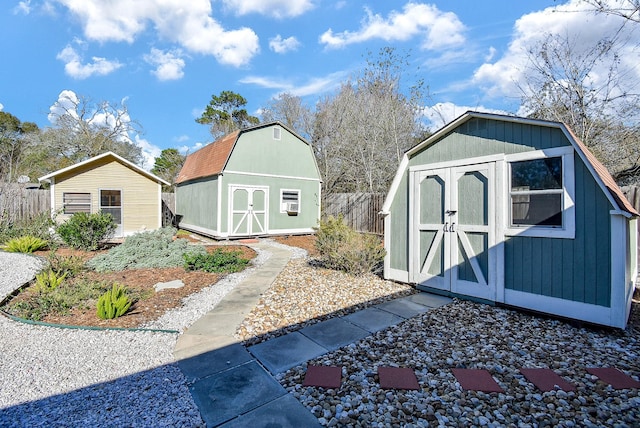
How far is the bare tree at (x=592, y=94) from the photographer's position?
8.02 metres

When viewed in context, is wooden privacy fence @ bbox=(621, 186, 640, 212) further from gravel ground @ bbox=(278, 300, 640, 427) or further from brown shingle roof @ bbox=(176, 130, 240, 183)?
brown shingle roof @ bbox=(176, 130, 240, 183)

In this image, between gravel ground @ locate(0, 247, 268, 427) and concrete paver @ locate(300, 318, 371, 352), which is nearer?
gravel ground @ locate(0, 247, 268, 427)

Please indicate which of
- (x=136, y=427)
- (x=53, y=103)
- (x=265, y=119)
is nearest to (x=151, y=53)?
(x=265, y=119)

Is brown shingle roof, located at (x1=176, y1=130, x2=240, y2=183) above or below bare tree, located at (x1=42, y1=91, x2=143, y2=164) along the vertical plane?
below

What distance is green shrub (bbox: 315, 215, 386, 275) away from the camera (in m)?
6.02

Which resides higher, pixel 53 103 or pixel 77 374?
pixel 53 103

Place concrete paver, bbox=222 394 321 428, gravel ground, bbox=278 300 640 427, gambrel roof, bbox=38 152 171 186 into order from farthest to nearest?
gambrel roof, bbox=38 152 171 186, gravel ground, bbox=278 300 640 427, concrete paver, bbox=222 394 321 428

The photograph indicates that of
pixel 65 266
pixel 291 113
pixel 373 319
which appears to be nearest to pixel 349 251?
pixel 373 319

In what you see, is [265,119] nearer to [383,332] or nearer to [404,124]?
[404,124]

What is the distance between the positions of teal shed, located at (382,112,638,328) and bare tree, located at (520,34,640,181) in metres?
5.49

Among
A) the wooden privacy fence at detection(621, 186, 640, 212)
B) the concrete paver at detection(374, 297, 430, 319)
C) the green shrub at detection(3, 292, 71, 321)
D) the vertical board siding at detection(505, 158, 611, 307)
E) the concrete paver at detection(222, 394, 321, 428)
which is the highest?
the wooden privacy fence at detection(621, 186, 640, 212)

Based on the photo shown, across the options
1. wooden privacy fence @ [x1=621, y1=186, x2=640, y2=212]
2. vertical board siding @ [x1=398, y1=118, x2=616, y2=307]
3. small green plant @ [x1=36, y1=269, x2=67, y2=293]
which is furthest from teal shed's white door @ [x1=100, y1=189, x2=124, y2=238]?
wooden privacy fence @ [x1=621, y1=186, x2=640, y2=212]

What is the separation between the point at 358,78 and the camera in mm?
13969

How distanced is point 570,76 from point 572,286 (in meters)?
8.46
